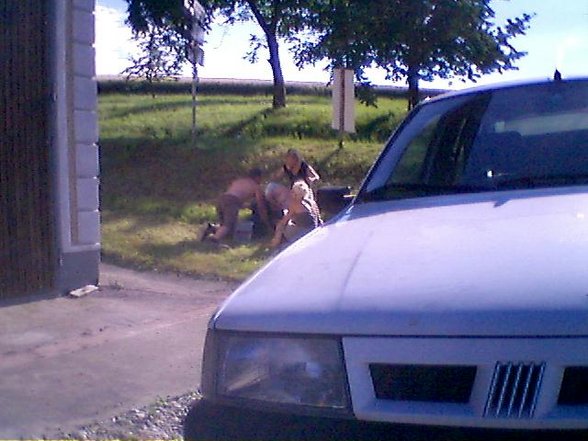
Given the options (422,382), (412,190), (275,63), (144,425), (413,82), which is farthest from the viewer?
(275,63)

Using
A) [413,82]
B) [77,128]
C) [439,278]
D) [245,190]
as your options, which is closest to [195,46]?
[245,190]

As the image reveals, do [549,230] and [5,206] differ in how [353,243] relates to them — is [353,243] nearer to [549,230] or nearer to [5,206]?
[549,230]

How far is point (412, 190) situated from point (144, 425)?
2.03m

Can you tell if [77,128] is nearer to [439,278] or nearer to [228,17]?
[439,278]

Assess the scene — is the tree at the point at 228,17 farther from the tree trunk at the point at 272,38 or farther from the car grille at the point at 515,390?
the car grille at the point at 515,390

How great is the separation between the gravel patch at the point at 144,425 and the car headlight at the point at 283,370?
2.06 metres

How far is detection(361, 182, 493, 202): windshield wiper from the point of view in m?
4.19

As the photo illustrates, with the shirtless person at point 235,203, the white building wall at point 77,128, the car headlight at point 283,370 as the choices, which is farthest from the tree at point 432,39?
the car headlight at point 283,370

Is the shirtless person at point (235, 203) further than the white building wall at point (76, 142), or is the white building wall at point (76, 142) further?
the shirtless person at point (235, 203)

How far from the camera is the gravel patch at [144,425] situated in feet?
16.8

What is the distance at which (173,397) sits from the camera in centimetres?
570

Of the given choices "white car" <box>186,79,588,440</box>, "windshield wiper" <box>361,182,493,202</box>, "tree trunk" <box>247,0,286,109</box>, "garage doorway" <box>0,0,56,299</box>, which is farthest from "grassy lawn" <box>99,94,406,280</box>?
"white car" <box>186,79,588,440</box>

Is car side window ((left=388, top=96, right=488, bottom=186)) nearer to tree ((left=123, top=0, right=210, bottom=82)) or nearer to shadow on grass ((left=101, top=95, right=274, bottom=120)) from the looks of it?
tree ((left=123, top=0, right=210, bottom=82))

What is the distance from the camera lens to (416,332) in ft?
9.07
